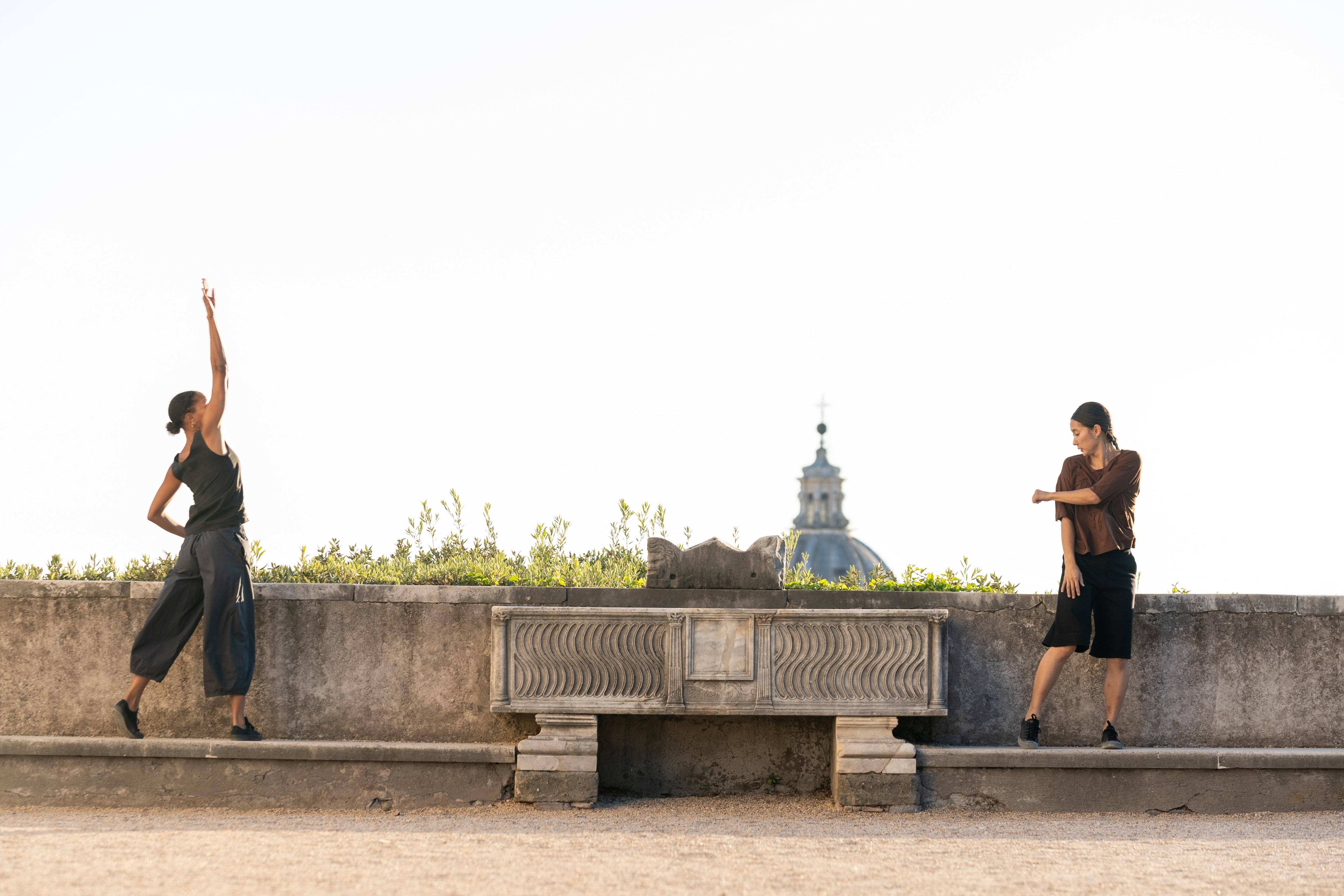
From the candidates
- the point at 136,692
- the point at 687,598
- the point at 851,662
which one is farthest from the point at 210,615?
the point at 851,662

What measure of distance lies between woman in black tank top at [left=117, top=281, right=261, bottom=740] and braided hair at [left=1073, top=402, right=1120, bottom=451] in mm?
4148

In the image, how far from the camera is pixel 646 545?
6.35 m

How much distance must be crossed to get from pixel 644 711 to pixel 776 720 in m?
0.77

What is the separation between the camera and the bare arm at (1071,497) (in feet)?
20.0

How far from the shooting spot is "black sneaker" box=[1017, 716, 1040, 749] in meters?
6.11

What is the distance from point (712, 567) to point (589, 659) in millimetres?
774

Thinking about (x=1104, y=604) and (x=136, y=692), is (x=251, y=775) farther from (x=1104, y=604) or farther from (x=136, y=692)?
(x=1104, y=604)

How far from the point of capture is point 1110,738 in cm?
621

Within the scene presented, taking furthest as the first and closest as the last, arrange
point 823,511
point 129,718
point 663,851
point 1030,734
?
1. point 823,511
2. point 1030,734
3. point 129,718
4. point 663,851

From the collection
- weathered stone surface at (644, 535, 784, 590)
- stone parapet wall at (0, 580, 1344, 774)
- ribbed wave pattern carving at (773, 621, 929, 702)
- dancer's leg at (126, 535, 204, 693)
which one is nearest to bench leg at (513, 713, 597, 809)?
stone parapet wall at (0, 580, 1344, 774)

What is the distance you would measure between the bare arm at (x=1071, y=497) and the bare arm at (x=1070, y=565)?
109mm

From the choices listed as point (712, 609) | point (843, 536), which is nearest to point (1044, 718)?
point (712, 609)

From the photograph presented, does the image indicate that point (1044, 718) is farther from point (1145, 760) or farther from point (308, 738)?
point (308, 738)

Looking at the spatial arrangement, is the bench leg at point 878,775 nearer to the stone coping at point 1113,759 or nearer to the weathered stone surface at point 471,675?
the stone coping at point 1113,759
